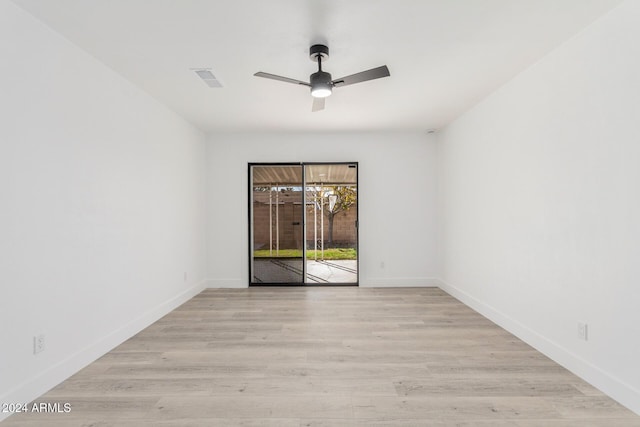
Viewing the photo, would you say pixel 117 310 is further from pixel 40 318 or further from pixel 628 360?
pixel 628 360

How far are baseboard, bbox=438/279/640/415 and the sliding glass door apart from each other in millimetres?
2407

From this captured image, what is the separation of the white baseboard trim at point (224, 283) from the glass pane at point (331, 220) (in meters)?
1.87

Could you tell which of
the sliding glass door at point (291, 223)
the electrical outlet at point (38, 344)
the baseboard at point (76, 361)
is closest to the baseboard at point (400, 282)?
the sliding glass door at point (291, 223)

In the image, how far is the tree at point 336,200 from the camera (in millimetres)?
9117

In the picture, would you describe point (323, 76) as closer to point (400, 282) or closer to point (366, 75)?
point (366, 75)

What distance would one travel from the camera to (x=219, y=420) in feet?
6.08

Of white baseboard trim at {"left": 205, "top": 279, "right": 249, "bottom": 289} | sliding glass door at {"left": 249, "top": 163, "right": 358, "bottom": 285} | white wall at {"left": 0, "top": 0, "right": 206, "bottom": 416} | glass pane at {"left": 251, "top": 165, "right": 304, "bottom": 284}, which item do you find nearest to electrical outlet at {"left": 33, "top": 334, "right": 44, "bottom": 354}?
white wall at {"left": 0, "top": 0, "right": 206, "bottom": 416}

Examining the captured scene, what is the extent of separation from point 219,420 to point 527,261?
9.45 ft

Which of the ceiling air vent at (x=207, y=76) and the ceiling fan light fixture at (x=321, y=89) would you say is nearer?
the ceiling fan light fixture at (x=321, y=89)

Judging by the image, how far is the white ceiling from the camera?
80.7 inches

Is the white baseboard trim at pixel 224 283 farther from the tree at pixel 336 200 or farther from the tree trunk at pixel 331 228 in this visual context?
the tree trunk at pixel 331 228

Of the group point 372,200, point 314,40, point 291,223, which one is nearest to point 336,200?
point 291,223

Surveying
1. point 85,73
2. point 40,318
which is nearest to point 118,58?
point 85,73

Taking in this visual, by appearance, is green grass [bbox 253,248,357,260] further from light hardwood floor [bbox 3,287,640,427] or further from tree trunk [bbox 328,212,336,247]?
light hardwood floor [bbox 3,287,640,427]
